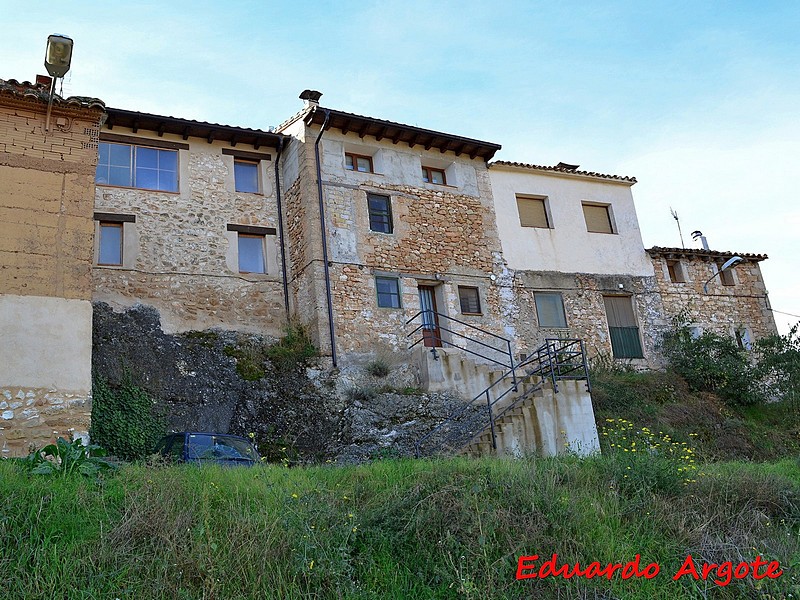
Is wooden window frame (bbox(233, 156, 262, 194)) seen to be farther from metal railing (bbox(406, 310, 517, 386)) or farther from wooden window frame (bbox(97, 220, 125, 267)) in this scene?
metal railing (bbox(406, 310, 517, 386))

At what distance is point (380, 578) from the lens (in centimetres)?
684

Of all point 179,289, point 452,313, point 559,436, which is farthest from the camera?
point 452,313

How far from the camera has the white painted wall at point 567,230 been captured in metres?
21.6

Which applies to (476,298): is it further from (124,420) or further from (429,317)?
(124,420)

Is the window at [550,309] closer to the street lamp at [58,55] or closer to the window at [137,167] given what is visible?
the window at [137,167]

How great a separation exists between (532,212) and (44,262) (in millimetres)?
14515

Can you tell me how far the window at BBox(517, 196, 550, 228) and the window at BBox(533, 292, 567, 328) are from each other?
230 centimetres

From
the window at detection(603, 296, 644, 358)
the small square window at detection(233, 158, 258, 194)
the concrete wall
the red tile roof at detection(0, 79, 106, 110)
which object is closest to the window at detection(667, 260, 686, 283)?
the window at detection(603, 296, 644, 358)

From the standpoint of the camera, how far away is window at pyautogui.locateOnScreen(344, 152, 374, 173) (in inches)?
791

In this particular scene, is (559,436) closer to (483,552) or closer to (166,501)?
(483,552)

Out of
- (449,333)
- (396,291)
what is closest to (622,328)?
(449,333)

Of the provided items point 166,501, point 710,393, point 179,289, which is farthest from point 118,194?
point 710,393

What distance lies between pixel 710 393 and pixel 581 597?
15529mm

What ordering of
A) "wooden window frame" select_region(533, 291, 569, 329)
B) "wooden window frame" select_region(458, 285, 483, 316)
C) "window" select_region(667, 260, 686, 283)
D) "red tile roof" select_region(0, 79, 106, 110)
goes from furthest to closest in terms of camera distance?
"window" select_region(667, 260, 686, 283) → "wooden window frame" select_region(533, 291, 569, 329) → "wooden window frame" select_region(458, 285, 483, 316) → "red tile roof" select_region(0, 79, 106, 110)
